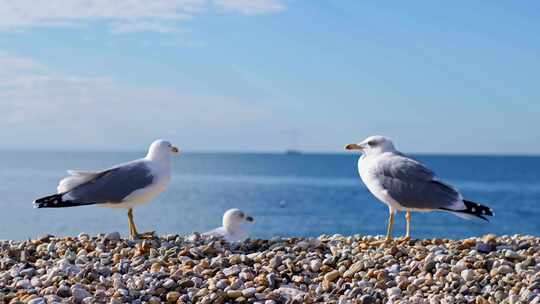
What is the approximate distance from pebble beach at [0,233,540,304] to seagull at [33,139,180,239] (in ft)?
2.32

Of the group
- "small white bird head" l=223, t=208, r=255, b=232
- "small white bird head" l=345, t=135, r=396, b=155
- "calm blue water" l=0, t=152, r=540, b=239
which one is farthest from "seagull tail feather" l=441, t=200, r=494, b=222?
"calm blue water" l=0, t=152, r=540, b=239

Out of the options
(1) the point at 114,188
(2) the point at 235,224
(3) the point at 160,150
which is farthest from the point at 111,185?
(2) the point at 235,224

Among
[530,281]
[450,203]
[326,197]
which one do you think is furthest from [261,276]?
[326,197]

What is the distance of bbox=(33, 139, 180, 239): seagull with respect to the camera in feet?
30.1

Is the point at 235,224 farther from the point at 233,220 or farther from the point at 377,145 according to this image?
the point at 377,145

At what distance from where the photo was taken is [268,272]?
23.4 ft

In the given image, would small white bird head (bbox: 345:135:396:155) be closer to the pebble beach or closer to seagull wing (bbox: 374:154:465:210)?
seagull wing (bbox: 374:154:465:210)

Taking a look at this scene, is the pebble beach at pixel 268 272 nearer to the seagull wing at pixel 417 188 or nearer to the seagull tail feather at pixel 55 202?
the seagull wing at pixel 417 188

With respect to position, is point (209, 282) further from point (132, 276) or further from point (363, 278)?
point (363, 278)

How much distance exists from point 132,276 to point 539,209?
5540 cm

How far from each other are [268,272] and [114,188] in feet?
9.17

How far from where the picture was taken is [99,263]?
752cm

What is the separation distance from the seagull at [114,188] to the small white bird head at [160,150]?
0.18 meters

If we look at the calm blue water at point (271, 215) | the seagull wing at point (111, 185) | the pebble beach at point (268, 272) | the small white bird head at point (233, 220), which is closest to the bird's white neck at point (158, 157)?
the seagull wing at point (111, 185)
